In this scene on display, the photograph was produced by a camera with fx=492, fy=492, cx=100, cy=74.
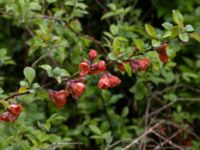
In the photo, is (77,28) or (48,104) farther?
(48,104)

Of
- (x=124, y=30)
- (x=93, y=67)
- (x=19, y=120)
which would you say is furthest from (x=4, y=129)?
(x=124, y=30)

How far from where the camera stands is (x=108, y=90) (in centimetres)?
229

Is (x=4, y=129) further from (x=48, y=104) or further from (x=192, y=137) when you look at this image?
(x=192, y=137)

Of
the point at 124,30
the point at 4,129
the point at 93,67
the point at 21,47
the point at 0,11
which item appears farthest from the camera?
the point at 21,47

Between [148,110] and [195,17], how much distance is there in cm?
50

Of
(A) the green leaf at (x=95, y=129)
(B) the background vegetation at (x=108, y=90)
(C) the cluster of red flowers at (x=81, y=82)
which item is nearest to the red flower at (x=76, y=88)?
(C) the cluster of red flowers at (x=81, y=82)

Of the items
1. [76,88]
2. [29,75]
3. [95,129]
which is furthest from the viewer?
[95,129]

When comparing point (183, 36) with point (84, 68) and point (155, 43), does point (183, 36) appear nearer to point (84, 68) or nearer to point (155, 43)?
point (155, 43)

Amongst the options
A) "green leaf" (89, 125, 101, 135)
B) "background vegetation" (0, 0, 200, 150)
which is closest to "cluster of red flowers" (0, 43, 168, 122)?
"background vegetation" (0, 0, 200, 150)

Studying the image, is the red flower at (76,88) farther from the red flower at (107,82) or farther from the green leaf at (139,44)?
the green leaf at (139,44)

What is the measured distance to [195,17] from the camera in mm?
2357

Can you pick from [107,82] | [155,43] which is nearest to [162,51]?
[155,43]

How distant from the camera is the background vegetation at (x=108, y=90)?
6.50 ft

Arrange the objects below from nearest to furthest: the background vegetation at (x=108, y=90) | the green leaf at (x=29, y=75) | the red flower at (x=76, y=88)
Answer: the red flower at (x=76, y=88) → the green leaf at (x=29, y=75) → the background vegetation at (x=108, y=90)
